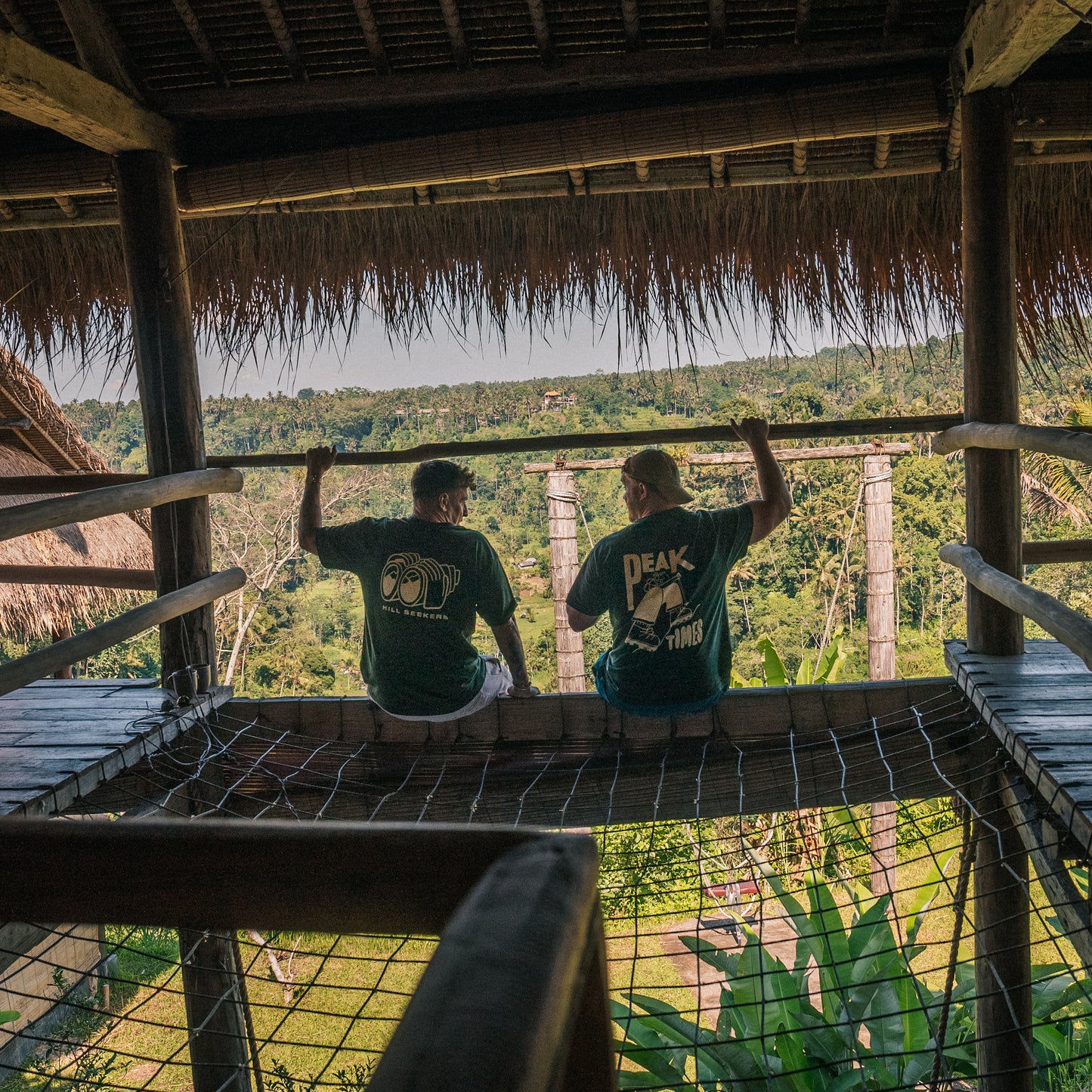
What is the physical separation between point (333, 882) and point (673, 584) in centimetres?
175

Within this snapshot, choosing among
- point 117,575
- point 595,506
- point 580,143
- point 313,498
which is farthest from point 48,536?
point 595,506

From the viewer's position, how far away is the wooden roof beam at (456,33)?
2176 mm

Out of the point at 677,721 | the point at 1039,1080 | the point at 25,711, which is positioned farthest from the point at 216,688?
the point at 1039,1080

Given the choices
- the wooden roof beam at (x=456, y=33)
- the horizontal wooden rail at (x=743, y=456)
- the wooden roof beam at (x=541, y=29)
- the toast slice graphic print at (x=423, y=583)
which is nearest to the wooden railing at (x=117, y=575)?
the toast slice graphic print at (x=423, y=583)

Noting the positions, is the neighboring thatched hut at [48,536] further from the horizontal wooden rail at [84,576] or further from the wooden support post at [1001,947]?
the wooden support post at [1001,947]

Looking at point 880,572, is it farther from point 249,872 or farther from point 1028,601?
point 249,872

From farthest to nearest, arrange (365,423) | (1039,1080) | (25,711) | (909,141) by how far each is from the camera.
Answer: (365,423)
(1039,1080)
(909,141)
(25,711)

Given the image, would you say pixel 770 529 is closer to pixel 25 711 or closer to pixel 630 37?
pixel 630 37

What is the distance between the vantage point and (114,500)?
192cm

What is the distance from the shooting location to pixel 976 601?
2.11m

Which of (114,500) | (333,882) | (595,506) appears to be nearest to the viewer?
(333,882)

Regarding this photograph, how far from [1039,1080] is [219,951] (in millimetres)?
3328

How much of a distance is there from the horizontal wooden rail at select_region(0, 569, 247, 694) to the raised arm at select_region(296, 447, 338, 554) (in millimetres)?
265

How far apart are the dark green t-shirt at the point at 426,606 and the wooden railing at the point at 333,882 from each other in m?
1.72
